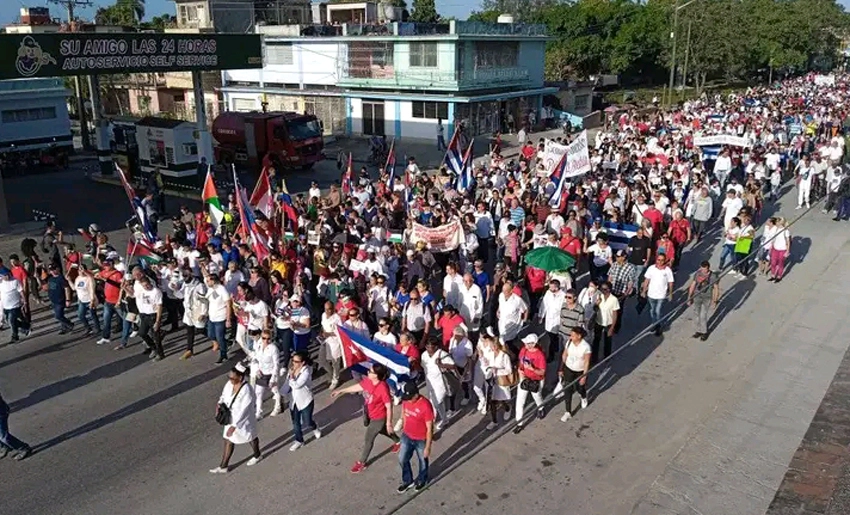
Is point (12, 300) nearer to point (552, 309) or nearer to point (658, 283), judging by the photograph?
point (552, 309)

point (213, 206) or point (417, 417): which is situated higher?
point (213, 206)

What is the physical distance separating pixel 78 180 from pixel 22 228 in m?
8.41

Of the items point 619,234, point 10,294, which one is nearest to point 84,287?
point 10,294

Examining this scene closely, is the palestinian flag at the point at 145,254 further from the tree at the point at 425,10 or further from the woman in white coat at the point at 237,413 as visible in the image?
the tree at the point at 425,10

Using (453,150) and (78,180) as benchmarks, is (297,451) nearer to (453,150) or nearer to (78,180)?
(453,150)

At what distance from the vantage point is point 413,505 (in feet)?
26.2

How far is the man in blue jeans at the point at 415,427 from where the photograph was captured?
761cm

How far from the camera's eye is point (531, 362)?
9.02m

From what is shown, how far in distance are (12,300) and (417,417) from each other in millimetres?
8166

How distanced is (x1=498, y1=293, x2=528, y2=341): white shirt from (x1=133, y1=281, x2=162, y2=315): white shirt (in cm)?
511

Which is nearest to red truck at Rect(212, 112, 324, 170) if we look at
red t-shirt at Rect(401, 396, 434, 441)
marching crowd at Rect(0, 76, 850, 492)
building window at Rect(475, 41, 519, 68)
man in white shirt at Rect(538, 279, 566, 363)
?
marching crowd at Rect(0, 76, 850, 492)

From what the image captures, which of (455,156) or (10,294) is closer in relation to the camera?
(10,294)

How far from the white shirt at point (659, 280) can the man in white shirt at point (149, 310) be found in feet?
24.9

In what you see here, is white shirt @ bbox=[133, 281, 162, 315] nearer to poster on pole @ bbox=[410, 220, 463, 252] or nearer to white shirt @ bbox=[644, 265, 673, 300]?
poster on pole @ bbox=[410, 220, 463, 252]
